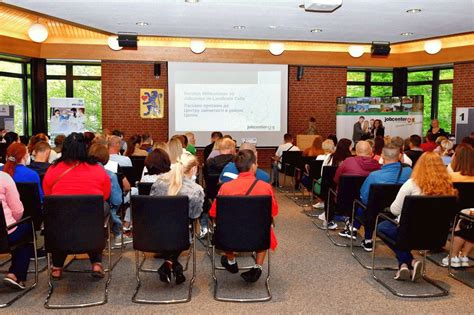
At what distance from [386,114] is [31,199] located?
33.4 ft

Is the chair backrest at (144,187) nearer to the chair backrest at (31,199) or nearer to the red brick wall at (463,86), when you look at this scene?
the chair backrest at (31,199)

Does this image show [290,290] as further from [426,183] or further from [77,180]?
[77,180]

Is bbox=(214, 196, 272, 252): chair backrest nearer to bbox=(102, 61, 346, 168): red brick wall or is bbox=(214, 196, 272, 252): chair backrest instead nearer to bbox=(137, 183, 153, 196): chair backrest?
bbox=(137, 183, 153, 196): chair backrest

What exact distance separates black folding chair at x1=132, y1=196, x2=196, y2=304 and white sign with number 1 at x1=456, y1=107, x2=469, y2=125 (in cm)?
973

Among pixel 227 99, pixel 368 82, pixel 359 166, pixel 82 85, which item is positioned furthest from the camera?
pixel 368 82

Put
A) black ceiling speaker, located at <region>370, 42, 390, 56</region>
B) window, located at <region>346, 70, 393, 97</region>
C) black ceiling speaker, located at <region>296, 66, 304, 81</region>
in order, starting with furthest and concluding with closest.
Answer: window, located at <region>346, 70, 393, 97</region> < black ceiling speaker, located at <region>296, 66, 304, 81</region> < black ceiling speaker, located at <region>370, 42, 390, 56</region>

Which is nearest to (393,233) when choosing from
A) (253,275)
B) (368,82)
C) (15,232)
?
(253,275)

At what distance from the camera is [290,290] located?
430 centimetres

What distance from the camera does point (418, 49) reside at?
44.3 feet

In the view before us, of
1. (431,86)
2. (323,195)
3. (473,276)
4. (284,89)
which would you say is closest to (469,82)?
(431,86)

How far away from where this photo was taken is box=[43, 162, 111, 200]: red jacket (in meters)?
4.15

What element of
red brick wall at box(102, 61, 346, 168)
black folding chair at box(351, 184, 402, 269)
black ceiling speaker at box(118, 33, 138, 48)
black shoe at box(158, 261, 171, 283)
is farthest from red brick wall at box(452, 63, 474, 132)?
black shoe at box(158, 261, 171, 283)

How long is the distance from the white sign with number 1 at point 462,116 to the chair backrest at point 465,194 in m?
7.41

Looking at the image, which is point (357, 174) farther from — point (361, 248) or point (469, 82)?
point (469, 82)
